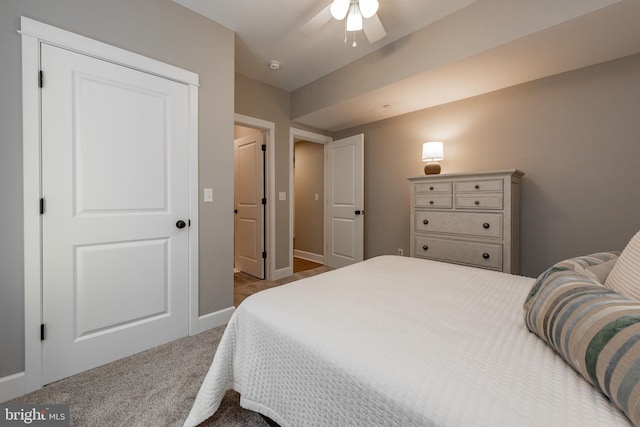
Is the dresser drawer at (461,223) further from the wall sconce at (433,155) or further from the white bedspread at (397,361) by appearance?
the white bedspread at (397,361)

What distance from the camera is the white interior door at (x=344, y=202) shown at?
12.4 ft

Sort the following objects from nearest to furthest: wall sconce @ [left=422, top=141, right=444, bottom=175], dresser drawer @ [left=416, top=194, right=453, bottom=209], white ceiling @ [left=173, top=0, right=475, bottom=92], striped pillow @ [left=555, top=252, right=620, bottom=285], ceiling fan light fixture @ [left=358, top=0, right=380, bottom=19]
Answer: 1. striped pillow @ [left=555, top=252, right=620, bottom=285]
2. ceiling fan light fixture @ [left=358, top=0, right=380, bottom=19]
3. white ceiling @ [left=173, top=0, right=475, bottom=92]
4. dresser drawer @ [left=416, top=194, right=453, bottom=209]
5. wall sconce @ [left=422, top=141, right=444, bottom=175]

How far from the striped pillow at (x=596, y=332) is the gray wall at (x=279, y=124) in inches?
122

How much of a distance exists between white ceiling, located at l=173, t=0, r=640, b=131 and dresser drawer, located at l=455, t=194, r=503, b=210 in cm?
112

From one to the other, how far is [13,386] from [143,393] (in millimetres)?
700

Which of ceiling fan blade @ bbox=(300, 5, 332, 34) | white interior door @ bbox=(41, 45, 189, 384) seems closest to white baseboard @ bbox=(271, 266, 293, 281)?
white interior door @ bbox=(41, 45, 189, 384)

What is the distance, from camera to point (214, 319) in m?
2.26

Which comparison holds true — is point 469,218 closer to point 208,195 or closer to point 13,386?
point 208,195

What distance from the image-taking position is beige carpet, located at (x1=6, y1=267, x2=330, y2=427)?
50.0 inches

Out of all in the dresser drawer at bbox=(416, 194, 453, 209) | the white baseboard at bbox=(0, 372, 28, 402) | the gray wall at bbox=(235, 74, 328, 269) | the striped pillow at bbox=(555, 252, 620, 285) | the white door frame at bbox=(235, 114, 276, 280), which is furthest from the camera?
the white door frame at bbox=(235, 114, 276, 280)

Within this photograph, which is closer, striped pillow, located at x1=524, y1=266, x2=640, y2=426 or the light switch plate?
striped pillow, located at x1=524, y1=266, x2=640, y2=426

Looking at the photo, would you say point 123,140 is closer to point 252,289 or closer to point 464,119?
point 252,289

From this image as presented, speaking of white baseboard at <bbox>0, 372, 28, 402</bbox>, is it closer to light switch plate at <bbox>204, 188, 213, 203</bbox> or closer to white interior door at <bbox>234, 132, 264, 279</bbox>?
light switch plate at <bbox>204, 188, 213, 203</bbox>

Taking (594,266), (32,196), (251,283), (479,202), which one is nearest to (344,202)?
(251,283)
